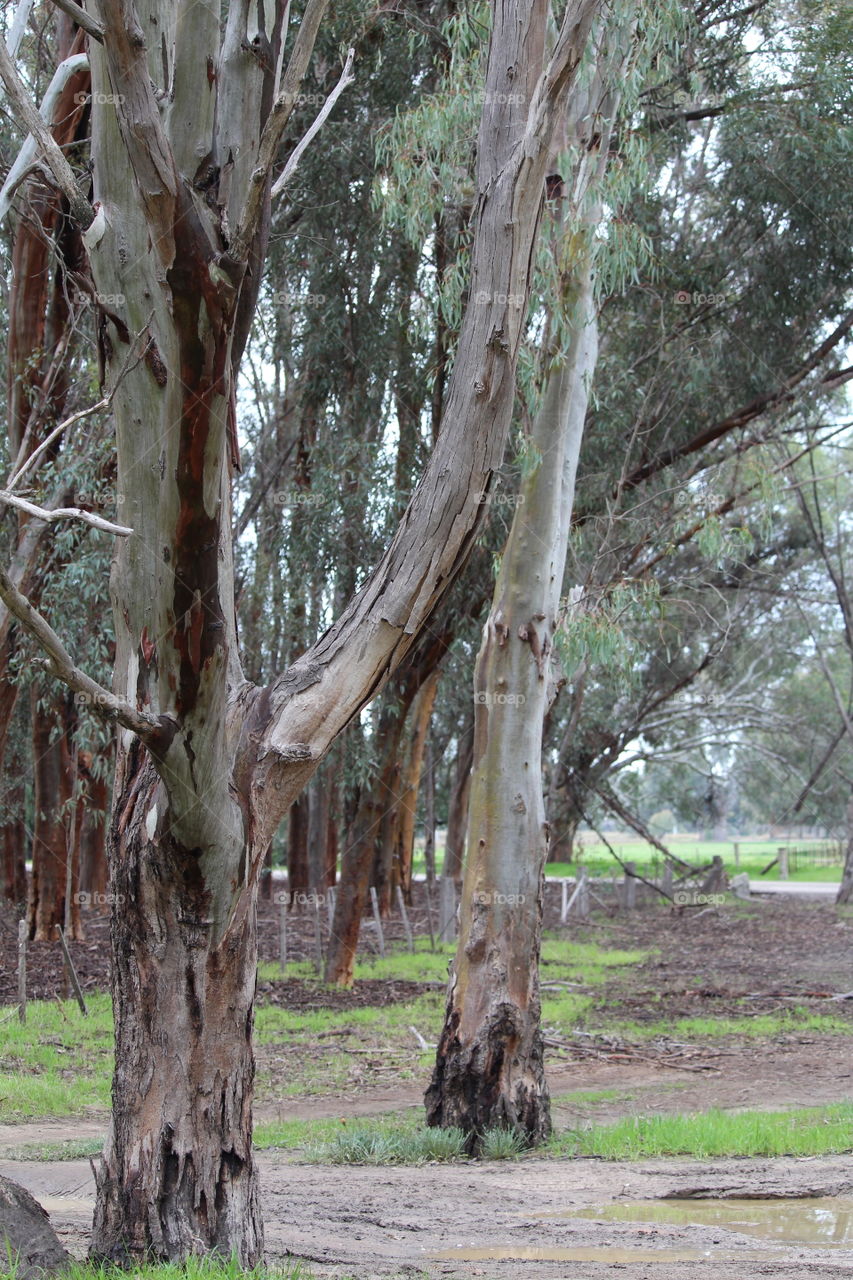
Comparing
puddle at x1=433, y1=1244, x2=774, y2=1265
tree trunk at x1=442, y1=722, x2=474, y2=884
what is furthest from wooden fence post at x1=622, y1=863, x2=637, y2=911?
puddle at x1=433, y1=1244, x2=774, y2=1265

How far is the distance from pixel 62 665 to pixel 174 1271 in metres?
1.83

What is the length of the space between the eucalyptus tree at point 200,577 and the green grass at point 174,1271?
0.09m

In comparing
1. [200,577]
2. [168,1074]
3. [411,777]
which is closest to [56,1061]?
[168,1074]

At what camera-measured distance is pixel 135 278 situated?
3.50 m

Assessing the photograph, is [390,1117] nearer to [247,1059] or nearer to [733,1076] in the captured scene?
[733,1076]

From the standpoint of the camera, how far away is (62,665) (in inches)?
117

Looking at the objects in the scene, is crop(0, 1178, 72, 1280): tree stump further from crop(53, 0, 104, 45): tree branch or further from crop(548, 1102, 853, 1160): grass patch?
crop(548, 1102, 853, 1160): grass patch

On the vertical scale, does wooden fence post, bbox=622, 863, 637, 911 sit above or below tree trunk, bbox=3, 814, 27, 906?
below

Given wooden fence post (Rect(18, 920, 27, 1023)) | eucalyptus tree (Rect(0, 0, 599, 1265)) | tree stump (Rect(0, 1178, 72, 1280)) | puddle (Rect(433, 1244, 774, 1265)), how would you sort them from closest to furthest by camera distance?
eucalyptus tree (Rect(0, 0, 599, 1265)) < tree stump (Rect(0, 1178, 72, 1280)) < puddle (Rect(433, 1244, 774, 1265)) < wooden fence post (Rect(18, 920, 27, 1023))

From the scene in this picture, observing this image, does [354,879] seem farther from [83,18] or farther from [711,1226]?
[83,18]

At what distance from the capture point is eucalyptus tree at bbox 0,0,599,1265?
326 cm

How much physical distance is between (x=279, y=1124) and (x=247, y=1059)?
3.88 m

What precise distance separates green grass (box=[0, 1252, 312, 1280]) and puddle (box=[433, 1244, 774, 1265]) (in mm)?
→ 1004

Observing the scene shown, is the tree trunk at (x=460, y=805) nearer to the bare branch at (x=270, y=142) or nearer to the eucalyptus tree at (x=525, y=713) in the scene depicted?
the eucalyptus tree at (x=525, y=713)
